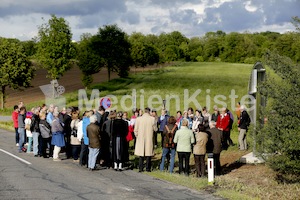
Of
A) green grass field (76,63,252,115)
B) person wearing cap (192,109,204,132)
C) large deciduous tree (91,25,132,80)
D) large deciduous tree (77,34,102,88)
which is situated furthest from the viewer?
large deciduous tree (91,25,132,80)

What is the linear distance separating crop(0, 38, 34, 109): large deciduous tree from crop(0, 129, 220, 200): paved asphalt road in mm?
42323

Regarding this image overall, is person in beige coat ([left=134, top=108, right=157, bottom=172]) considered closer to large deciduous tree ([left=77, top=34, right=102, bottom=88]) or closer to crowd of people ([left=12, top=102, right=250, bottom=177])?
crowd of people ([left=12, top=102, right=250, bottom=177])

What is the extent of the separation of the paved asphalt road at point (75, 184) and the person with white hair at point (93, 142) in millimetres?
329

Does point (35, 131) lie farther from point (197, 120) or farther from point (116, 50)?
point (116, 50)

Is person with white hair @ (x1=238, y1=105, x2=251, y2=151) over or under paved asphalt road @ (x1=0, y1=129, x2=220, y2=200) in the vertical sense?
over

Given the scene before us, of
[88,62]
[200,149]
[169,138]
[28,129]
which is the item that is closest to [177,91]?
[88,62]

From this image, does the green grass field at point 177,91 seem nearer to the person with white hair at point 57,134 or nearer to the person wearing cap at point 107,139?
the person with white hair at point 57,134

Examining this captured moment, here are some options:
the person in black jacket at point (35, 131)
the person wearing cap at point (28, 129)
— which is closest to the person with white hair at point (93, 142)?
the person in black jacket at point (35, 131)

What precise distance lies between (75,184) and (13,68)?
A: 47.3m

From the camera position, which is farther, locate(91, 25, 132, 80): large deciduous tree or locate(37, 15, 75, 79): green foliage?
locate(91, 25, 132, 80): large deciduous tree

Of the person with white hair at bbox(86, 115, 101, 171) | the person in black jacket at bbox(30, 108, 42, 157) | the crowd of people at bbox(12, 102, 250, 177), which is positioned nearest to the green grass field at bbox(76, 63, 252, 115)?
the person in black jacket at bbox(30, 108, 42, 157)

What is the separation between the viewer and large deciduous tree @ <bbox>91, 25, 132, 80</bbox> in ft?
259

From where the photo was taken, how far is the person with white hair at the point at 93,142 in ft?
51.6

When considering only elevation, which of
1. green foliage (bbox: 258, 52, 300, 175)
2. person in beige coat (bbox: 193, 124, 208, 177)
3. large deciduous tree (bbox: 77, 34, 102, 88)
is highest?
large deciduous tree (bbox: 77, 34, 102, 88)
